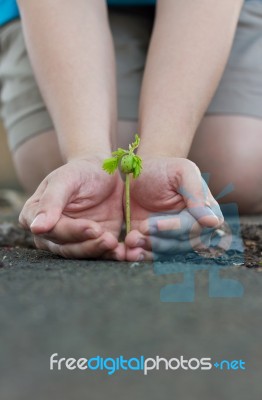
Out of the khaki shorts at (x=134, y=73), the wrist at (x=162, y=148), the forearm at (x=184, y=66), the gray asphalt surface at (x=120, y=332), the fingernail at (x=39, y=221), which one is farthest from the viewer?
the khaki shorts at (x=134, y=73)

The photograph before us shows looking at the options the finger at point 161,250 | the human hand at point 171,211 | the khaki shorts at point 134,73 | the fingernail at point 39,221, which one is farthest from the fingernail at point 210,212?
the khaki shorts at point 134,73

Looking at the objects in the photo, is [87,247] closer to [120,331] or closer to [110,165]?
[110,165]

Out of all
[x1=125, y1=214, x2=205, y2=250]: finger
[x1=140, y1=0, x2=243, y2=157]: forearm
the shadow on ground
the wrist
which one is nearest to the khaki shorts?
[x1=140, y1=0, x2=243, y2=157]: forearm

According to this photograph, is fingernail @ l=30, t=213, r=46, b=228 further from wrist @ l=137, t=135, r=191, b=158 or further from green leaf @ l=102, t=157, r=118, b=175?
wrist @ l=137, t=135, r=191, b=158

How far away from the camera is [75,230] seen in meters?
1.22

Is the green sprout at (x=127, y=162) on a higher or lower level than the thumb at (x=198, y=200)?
higher

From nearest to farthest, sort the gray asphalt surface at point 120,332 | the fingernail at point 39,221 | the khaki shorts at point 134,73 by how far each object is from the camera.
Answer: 1. the gray asphalt surface at point 120,332
2. the fingernail at point 39,221
3. the khaki shorts at point 134,73

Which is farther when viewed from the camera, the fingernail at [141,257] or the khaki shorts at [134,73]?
the khaki shorts at [134,73]

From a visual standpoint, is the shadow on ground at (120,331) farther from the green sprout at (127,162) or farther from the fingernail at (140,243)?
the green sprout at (127,162)

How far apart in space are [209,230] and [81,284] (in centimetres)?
39

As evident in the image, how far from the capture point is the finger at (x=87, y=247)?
1.24m

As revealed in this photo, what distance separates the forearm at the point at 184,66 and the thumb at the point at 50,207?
0.32 m

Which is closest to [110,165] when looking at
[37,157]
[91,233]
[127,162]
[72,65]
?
[127,162]

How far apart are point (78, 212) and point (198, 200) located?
281mm
